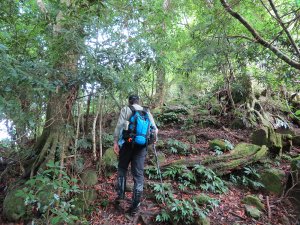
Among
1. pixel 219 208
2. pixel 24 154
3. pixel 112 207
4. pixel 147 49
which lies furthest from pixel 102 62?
pixel 219 208

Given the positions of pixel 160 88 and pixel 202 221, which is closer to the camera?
pixel 202 221

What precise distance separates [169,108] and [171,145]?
4493 millimetres

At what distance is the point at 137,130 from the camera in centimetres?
464

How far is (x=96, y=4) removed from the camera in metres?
4.40

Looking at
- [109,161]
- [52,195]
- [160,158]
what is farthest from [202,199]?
[52,195]

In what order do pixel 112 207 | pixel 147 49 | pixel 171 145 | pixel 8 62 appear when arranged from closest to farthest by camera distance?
pixel 8 62, pixel 147 49, pixel 112 207, pixel 171 145

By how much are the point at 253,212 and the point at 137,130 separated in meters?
3.05

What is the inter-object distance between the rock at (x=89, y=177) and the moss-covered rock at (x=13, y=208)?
4.30 ft

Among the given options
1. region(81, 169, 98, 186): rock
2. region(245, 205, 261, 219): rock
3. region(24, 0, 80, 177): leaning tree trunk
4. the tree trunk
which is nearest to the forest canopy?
region(24, 0, 80, 177): leaning tree trunk

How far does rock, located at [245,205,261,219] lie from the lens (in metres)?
5.00

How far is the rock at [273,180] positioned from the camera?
234 inches

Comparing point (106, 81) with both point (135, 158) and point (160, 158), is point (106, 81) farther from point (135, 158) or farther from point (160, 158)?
point (160, 158)

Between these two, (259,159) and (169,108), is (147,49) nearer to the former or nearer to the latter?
(259,159)

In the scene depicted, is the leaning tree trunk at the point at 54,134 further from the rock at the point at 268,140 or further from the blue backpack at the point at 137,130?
the rock at the point at 268,140
